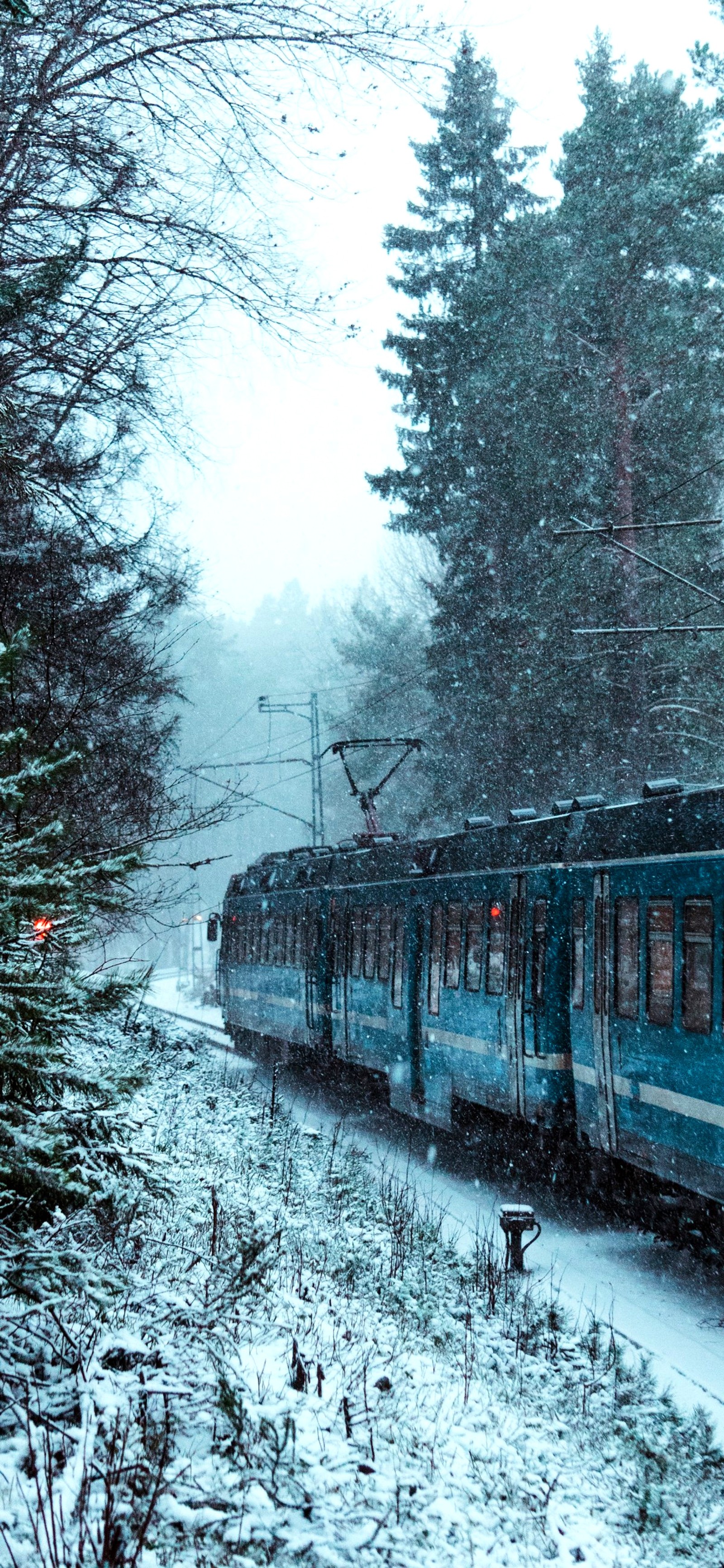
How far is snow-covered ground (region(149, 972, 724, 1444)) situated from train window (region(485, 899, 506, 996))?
2.00 metres

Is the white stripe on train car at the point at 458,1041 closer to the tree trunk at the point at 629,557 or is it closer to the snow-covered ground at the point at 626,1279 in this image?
the snow-covered ground at the point at 626,1279

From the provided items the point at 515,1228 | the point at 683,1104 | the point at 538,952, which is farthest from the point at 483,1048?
the point at 683,1104

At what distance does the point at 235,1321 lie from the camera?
576cm

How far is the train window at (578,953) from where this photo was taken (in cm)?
998

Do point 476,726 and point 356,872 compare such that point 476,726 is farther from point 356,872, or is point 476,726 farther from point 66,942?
point 66,942

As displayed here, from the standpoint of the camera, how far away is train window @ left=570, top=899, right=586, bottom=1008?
9.98m

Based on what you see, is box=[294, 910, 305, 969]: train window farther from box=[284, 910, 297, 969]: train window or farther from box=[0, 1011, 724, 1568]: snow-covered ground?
box=[0, 1011, 724, 1568]: snow-covered ground

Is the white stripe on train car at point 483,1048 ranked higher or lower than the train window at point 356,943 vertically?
lower

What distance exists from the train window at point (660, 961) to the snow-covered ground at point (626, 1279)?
1882mm

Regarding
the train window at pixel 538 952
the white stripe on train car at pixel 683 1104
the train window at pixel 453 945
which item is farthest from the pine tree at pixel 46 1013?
the train window at pixel 453 945

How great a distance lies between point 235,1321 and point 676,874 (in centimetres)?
428

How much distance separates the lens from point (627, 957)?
920cm

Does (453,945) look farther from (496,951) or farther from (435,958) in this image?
(496,951)

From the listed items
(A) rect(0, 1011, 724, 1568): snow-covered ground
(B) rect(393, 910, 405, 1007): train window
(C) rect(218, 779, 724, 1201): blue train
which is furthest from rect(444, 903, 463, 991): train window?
(A) rect(0, 1011, 724, 1568): snow-covered ground
